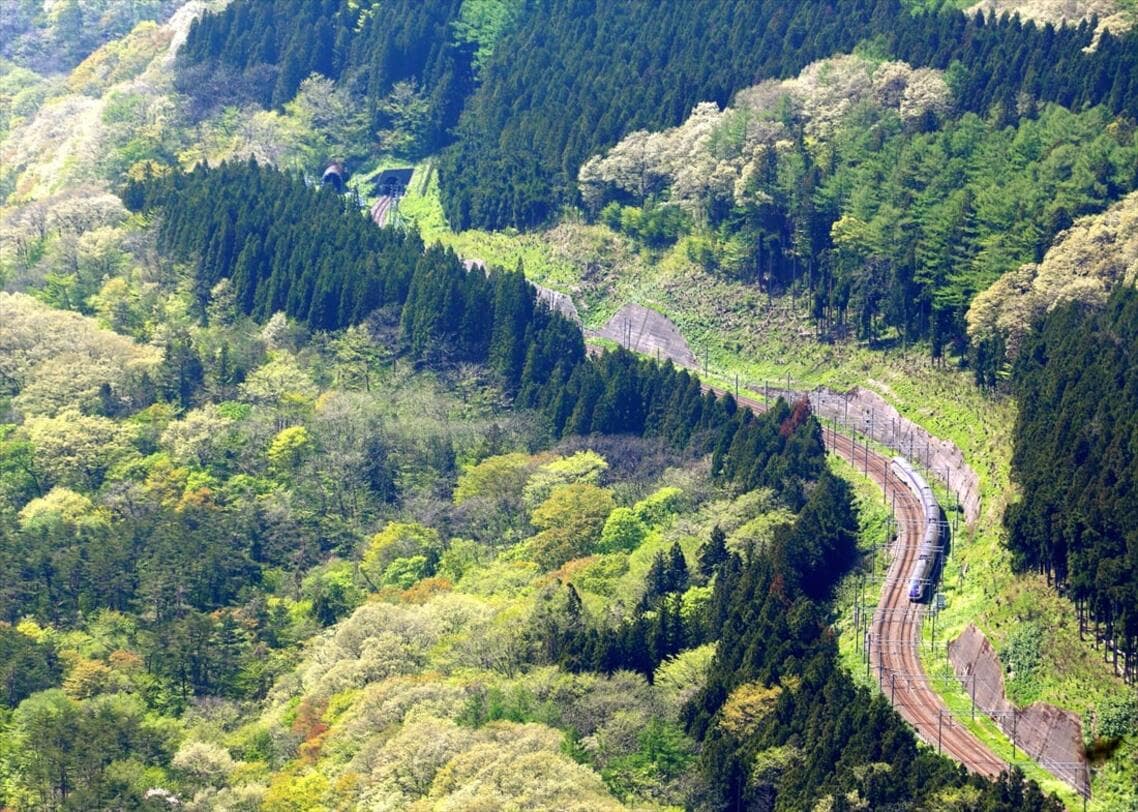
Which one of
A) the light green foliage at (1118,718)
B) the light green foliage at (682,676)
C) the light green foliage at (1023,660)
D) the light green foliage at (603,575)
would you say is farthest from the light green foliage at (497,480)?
the light green foliage at (1118,718)

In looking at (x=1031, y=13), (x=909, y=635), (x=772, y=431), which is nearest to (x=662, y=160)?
(x=1031, y=13)

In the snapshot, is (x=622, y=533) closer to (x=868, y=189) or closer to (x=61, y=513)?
(x=868, y=189)

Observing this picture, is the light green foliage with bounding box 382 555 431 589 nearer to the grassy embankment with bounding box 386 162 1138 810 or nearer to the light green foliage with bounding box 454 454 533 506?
the light green foliage with bounding box 454 454 533 506

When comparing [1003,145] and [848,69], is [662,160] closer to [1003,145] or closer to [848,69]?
[848,69]

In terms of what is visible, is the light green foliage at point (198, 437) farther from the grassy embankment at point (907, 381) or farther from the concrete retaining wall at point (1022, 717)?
the concrete retaining wall at point (1022, 717)

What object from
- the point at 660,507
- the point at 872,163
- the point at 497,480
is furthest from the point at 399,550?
the point at 872,163

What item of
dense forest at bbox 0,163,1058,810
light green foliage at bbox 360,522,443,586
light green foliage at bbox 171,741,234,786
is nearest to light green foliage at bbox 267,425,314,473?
dense forest at bbox 0,163,1058,810

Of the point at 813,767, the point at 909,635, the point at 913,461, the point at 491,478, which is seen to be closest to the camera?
the point at 813,767
